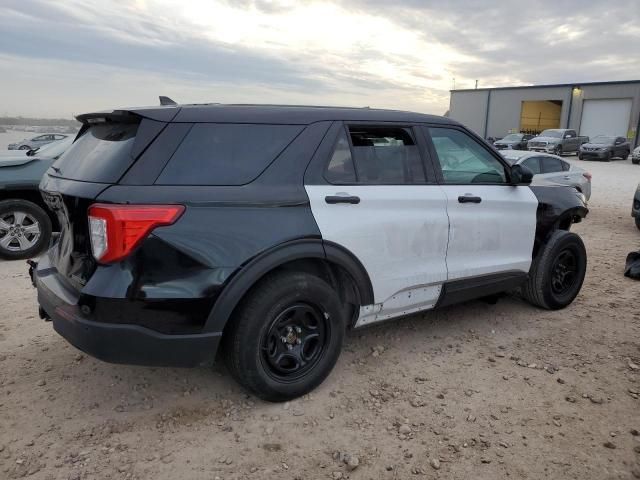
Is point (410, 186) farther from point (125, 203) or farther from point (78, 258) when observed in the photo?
point (78, 258)

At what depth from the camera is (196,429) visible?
9.09 feet

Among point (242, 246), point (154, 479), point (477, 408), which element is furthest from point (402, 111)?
point (154, 479)

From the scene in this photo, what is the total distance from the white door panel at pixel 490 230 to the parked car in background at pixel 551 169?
6732mm

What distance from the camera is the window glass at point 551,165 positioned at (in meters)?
10.9

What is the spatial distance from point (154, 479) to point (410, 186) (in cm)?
231

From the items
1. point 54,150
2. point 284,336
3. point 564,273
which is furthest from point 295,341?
point 54,150

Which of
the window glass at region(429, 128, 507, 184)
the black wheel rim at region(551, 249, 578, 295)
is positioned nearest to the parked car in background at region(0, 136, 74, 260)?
the window glass at region(429, 128, 507, 184)

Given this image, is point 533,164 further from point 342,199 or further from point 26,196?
point 26,196

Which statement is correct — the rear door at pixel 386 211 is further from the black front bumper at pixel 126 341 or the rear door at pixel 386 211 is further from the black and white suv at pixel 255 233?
the black front bumper at pixel 126 341

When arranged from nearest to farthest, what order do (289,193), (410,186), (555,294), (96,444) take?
(96,444)
(289,193)
(410,186)
(555,294)

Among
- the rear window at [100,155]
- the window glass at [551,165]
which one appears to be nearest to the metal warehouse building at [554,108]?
the window glass at [551,165]

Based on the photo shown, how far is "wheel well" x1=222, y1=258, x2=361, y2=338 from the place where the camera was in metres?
3.01

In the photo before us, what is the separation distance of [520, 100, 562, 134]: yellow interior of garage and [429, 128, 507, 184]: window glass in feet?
152

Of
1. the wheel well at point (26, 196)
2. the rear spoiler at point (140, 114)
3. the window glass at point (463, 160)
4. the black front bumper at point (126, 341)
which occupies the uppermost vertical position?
the rear spoiler at point (140, 114)
